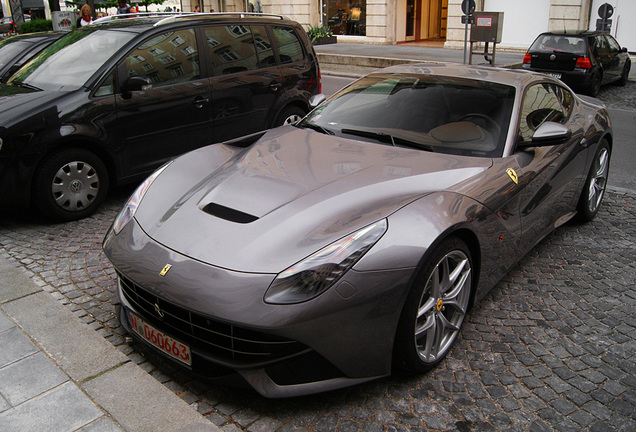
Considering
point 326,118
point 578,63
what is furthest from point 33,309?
point 578,63

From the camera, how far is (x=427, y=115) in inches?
163

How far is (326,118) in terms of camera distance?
14.7ft

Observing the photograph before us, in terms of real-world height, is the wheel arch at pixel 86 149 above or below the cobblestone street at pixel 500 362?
above

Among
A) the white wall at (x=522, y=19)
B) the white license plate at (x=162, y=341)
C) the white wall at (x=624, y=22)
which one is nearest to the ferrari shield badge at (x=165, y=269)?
the white license plate at (x=162, y=341)

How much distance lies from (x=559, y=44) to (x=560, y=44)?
23 millimetres

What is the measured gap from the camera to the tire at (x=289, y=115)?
716cm

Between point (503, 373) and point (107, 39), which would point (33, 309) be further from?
point (107, 39)

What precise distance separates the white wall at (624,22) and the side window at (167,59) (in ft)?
57.7

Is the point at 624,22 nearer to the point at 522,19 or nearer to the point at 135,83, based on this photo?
the point at 522,19

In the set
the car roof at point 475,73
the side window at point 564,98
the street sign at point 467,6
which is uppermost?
the street sign at point 467,6

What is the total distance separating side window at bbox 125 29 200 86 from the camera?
5832 mm

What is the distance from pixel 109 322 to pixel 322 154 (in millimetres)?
1691

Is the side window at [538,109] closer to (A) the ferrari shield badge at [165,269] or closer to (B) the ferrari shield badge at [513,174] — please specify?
(B) the ferrari shield badge at [513,174]

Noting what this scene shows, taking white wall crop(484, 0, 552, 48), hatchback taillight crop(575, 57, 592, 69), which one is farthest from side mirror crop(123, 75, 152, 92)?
white wall crop(484, 0, 552, 48)
